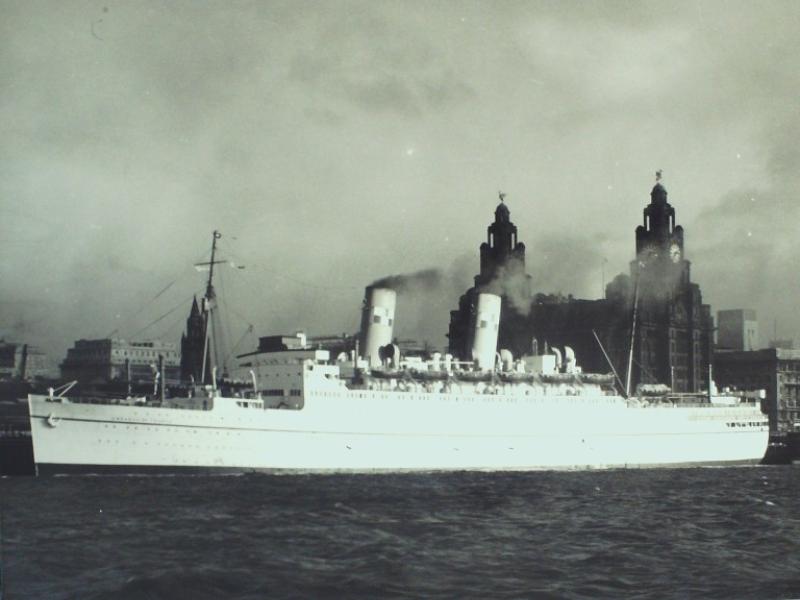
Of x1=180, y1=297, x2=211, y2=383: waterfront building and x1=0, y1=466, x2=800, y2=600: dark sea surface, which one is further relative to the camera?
x1=180, y1=297, x2=211, y2=383: waterfront building

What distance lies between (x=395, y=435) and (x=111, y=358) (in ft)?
36.6

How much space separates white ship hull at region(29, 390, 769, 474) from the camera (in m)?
18.4

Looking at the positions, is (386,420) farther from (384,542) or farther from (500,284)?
(384,542)

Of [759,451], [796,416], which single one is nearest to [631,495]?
[759,451]

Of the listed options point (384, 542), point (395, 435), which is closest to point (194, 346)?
point (384, 542)

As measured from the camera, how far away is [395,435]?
873 inches

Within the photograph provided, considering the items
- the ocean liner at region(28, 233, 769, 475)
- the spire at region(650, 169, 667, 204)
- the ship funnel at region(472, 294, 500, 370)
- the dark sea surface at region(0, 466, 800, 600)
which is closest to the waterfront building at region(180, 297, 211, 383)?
the ocean liner at region(28, 233, 769, 475)

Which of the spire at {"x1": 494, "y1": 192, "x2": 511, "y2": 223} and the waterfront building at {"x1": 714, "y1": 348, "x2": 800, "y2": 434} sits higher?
the spire at {"x1": 494, "y1": 192, "x2": 511, "y2": 223}

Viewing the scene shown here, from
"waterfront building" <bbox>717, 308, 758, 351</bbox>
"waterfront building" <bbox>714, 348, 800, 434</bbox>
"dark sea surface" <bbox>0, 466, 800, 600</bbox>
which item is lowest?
"dark sea surface" <bbox>0, 466, 800, 600</bbox>

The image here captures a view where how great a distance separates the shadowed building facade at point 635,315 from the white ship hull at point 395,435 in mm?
2008

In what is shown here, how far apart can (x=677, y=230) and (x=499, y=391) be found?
7712 mm

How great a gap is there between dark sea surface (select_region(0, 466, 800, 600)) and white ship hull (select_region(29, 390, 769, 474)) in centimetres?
167

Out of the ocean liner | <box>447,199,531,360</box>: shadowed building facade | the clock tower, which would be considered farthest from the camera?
the clock tower

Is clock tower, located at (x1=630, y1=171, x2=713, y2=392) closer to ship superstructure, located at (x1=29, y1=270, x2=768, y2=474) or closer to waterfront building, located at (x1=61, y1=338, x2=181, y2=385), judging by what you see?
ship superstructure, located at (x1=29, y1=270, x2=768, y2=474)
